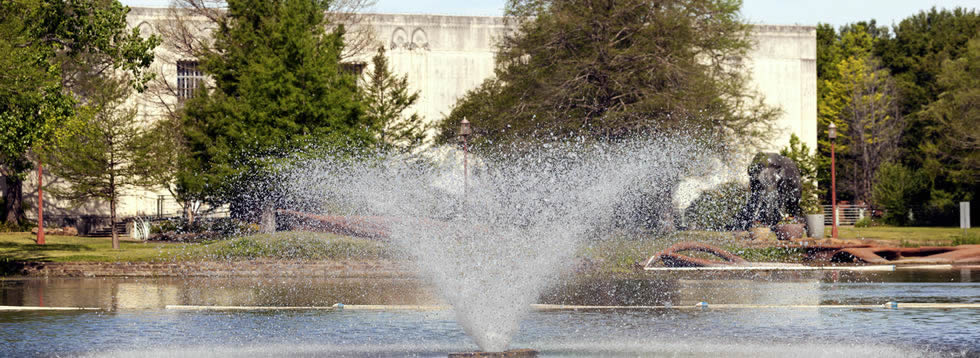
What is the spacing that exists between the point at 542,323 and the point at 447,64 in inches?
1914

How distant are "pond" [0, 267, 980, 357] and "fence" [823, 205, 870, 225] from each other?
1754 inches

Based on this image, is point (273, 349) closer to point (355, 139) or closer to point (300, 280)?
point (300, 280)

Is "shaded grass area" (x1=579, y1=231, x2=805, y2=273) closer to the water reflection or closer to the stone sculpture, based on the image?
the water reflection

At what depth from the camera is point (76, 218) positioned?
5691 centimetres

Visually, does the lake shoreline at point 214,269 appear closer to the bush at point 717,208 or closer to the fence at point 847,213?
the bush at point 717,208

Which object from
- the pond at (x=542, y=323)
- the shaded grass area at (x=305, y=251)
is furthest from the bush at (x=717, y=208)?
the pond at (x=542, y=323)

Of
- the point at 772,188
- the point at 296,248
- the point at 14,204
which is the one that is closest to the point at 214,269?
the point at 296,248

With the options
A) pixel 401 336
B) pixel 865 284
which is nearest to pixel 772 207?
pixel 865 284

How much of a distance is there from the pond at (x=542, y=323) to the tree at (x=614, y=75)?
19601 millimetres

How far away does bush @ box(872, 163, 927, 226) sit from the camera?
206 ft

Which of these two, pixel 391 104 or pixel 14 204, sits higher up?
pixel 391 104

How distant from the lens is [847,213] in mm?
71688

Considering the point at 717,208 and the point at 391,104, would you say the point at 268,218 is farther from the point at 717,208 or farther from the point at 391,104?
the point at 717,208

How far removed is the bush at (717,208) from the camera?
45609mm
